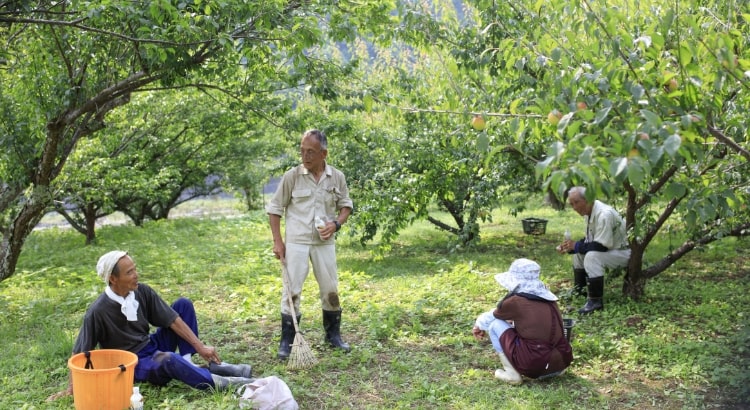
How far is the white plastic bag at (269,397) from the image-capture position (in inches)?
152

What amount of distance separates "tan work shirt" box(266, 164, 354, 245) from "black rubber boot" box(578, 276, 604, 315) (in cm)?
253

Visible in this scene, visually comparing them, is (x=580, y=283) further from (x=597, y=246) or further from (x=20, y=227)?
(x=20, y=227)

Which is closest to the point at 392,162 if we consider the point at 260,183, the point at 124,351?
the point at 124,351

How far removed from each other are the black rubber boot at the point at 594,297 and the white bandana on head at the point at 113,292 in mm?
3880

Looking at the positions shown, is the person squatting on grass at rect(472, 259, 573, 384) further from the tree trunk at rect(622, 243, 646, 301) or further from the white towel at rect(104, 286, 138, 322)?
the white towel at rect(104, 286, 138, 322)

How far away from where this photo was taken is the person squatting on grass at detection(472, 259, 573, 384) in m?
4.36

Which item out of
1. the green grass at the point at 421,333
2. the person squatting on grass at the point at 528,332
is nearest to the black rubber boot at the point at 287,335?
the green grass at the point at 421,333

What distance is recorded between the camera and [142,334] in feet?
14.2

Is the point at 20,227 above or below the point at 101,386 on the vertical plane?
above

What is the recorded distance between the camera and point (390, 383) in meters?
4.55

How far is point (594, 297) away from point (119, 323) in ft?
13.4

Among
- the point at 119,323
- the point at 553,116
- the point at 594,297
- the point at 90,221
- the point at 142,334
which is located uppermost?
the point at 553,116

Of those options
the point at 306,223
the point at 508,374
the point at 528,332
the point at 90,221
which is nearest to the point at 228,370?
the point at 306,223

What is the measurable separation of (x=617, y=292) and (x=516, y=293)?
2.58m
